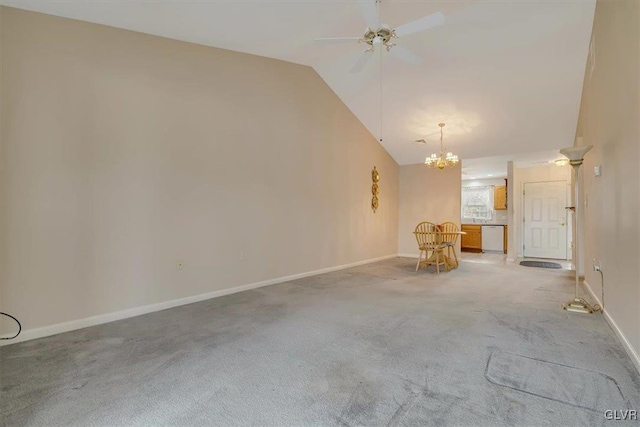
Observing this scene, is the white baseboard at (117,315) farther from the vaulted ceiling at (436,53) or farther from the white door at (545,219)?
the white door at (545,219)

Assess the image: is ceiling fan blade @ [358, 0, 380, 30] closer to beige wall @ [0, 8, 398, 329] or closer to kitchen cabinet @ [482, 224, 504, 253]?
beige wall @ [0, 8, 398, 329]

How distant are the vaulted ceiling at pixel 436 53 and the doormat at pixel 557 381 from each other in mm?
2865

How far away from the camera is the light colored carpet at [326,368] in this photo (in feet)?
5.18

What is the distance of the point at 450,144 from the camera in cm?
654

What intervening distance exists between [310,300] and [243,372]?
1.72 metres

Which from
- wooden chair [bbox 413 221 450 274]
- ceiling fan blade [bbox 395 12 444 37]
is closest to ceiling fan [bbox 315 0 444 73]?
ceiling fan blade [bbox 395 12 444 37]

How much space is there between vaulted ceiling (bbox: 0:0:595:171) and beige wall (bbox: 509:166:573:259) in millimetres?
1387

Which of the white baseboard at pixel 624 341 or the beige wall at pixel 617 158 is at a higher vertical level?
the beige wall at pixel 617 158

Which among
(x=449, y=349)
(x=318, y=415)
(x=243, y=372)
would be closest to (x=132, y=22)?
(x=243, y=372)

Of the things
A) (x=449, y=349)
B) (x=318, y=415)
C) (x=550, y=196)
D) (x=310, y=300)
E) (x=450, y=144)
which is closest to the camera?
(x=318, y=415)

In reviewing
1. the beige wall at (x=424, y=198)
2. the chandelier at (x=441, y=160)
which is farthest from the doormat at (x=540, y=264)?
the chandelier at (x=441, y=160)

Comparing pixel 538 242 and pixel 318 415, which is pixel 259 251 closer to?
pixel 318 415

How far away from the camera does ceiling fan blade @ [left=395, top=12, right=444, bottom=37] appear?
266cm

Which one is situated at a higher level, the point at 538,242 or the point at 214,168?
the point at 214,168
